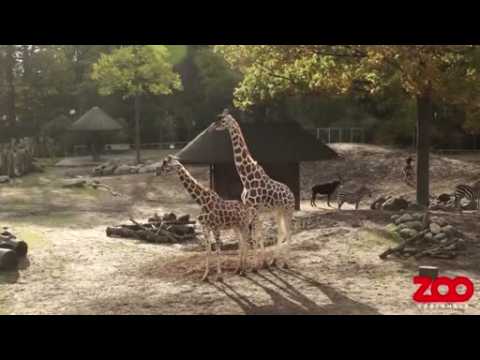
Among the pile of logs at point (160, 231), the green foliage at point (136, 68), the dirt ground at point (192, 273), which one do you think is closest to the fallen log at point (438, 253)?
the dirt ground at point (192, 273)

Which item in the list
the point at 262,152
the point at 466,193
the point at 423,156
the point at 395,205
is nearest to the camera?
the point at 262,152

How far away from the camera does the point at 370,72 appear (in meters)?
19.4

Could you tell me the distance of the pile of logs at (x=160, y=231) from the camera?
14.8 metres

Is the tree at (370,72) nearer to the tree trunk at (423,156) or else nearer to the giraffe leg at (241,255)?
the tree trunk at (423,156)

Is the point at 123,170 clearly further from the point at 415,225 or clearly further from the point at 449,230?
the point at 449,230

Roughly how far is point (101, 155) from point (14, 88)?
7.76 m

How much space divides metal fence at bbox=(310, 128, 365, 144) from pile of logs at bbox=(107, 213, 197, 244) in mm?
19101

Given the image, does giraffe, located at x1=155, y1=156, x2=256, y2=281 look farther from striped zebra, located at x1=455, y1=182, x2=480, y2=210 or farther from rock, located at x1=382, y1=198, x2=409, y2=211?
striped zebra, located at x1=455, y1=182, x2=480, y2=210

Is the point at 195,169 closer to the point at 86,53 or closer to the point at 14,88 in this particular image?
the point at 14,88

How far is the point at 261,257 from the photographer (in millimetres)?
11453

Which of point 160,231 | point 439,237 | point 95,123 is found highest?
point 95,123

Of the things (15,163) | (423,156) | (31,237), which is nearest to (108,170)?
(15,163)

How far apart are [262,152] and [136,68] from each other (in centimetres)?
1846

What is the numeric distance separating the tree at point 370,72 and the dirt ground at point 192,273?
344 centimetres
